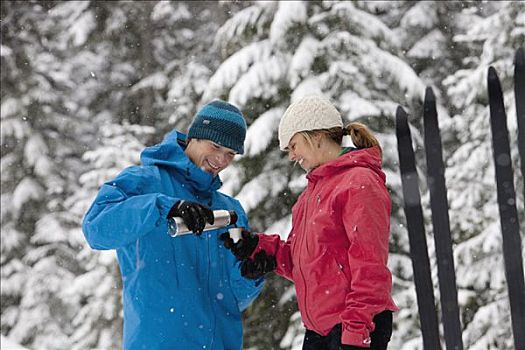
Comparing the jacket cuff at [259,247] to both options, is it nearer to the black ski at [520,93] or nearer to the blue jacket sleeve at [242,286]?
the blue jacket sleeve at [242,286]

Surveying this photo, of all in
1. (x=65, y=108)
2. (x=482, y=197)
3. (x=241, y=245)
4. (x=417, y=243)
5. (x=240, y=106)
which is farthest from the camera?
(x=65, y=108)

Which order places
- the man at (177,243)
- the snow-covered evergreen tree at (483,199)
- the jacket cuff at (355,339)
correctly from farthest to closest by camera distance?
the snow-covered evergreen tree at (483,199), the man at (177,243), the jacket cuff at (355,339)

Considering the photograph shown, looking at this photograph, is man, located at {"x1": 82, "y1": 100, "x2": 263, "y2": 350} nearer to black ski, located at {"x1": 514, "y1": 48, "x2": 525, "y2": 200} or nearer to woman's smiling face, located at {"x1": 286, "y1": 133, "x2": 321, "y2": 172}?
woman's smiling face, located at {"x1": 286, "y1": 133, "x2": 321, "y2": 172}

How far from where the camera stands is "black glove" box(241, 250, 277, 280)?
3.33 meters

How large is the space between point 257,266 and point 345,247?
574 mm

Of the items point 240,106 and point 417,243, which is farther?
point 240,106

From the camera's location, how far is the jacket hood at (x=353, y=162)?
2.98m

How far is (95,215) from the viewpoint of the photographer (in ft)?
9.80

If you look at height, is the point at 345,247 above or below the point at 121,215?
below

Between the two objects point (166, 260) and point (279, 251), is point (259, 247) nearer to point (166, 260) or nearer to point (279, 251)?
point (279, 251)

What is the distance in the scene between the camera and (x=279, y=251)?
3.45 meters

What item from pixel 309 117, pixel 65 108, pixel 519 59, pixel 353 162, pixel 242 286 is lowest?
pixel 242 286

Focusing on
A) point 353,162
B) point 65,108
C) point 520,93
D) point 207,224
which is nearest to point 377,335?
point 353,162

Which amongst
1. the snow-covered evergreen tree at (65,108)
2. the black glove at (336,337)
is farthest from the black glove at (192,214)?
the snow-covered evergreen tree at (65,108)
